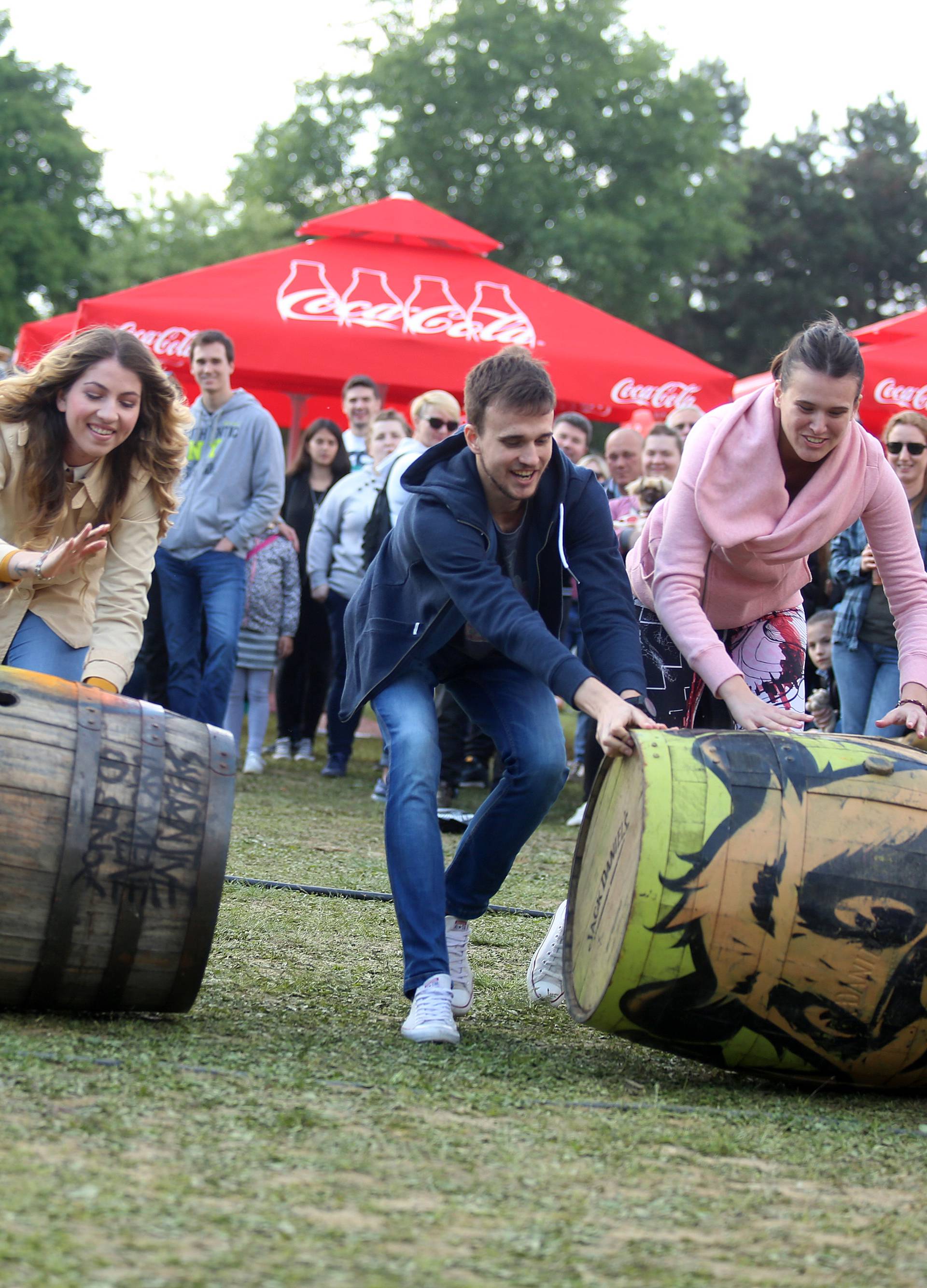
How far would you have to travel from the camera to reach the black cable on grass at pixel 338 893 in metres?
5.02

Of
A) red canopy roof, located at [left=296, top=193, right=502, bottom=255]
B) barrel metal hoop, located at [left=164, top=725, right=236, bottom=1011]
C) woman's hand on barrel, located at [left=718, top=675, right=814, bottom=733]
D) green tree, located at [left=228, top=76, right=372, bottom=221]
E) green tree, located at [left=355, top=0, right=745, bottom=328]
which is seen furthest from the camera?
green tree, located at [left=228, top=76, right=372, bottom=221]

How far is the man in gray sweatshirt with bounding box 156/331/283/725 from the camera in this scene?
7273 millimetres

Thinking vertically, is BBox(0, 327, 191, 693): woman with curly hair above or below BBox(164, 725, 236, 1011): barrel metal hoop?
above

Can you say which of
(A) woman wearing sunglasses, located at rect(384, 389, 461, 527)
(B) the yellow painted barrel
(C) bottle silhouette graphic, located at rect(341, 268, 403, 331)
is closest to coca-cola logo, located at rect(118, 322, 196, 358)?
(C) bottle silhouette graphic, located at rect(341, 268, 403, 331)

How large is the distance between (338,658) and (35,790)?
5.29m

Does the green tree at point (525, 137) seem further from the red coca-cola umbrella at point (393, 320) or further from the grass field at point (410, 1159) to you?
the grass field at point (410, 1159)

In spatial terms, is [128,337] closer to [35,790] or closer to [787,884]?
[35,790]

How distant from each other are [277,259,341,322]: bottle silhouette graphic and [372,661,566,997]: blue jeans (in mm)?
6987

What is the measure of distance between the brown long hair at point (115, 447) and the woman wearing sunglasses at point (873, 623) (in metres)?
3.46

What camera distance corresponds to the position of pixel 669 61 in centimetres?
4028

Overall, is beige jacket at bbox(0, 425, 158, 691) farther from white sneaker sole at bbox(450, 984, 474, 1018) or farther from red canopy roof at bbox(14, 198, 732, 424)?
red canopy roof at bbox(14, 198, 732, 424)

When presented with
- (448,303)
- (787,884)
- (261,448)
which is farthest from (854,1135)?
(448,303)

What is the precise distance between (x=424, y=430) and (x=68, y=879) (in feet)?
15.4

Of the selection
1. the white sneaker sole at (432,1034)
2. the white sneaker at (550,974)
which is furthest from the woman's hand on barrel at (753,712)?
the white sneaker sole at (432,1034)
